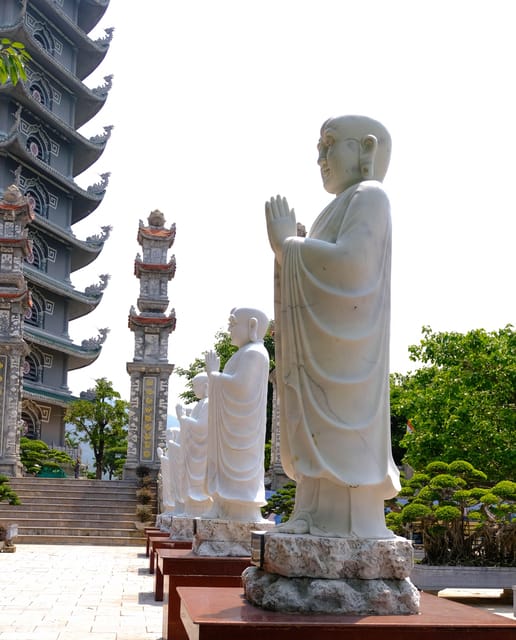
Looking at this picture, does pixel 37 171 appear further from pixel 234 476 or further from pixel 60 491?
pixel 234 476

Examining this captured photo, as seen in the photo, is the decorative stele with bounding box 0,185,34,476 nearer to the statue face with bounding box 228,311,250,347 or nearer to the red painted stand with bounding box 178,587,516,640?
the statue face with bounding box 228,311,250,347

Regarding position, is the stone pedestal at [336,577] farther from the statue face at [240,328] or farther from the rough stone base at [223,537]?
the statue face at [240,328]

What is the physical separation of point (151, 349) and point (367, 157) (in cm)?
2023

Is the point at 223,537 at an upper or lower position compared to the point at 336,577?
lower

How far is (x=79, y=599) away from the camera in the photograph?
27.2 feet

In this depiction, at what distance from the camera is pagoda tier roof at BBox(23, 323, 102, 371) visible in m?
31.6

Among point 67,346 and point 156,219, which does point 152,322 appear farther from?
point 67,346

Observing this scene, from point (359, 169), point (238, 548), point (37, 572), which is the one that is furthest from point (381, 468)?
point (37, 572)

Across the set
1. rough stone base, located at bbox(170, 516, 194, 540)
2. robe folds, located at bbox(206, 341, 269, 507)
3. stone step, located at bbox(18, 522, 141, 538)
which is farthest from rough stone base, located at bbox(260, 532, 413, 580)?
stone step, located at bbox(18, 522, 141, 538)

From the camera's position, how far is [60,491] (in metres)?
20.4

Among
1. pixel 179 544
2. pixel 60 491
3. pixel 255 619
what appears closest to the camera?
pixel 255 619

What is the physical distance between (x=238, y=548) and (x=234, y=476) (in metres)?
0.61

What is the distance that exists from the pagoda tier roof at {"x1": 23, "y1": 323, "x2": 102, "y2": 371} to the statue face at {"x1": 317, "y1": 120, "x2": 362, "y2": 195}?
2807 centimetres

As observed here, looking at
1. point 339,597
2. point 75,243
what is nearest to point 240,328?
point 339,597
